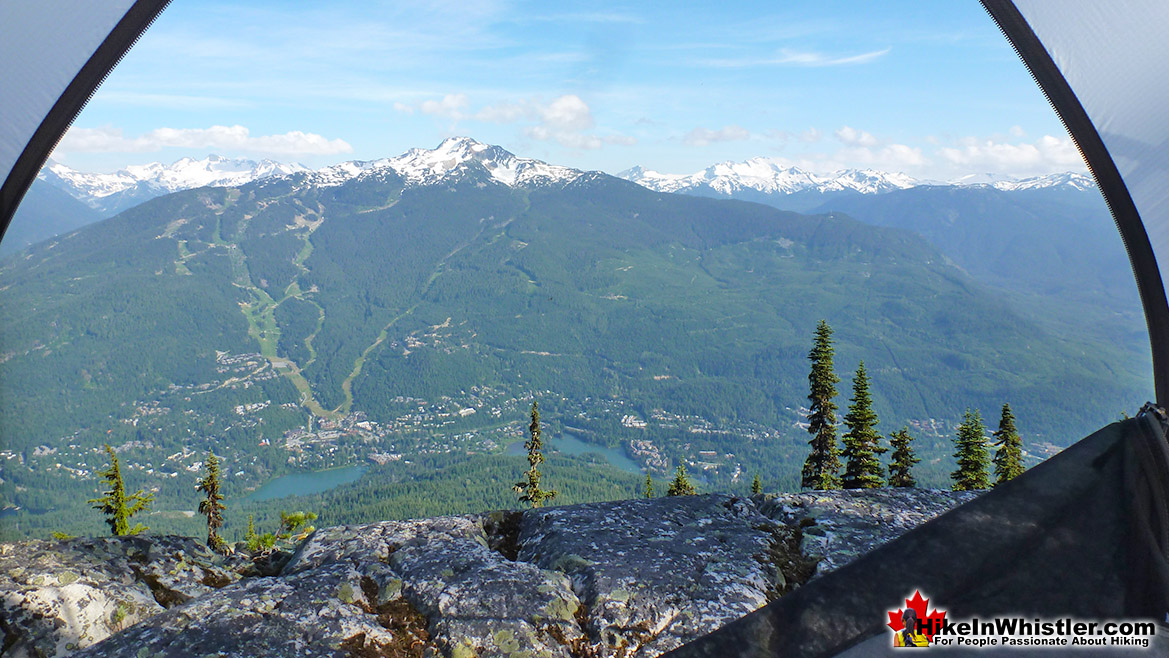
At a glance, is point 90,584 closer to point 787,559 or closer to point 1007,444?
point 787,559

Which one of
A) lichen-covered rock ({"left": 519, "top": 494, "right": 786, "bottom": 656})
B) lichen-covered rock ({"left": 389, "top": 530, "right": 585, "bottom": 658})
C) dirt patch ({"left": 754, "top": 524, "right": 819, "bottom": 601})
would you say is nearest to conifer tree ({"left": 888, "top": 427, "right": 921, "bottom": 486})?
lichen-covered rock ({"left": 519, "top": 494, "right": 786, "bottom": 656})

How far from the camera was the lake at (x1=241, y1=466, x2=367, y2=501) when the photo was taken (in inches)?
5615

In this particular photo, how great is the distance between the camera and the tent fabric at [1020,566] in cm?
233

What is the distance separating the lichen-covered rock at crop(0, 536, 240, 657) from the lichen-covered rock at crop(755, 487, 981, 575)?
3262mm

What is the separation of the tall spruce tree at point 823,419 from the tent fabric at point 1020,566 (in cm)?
2127

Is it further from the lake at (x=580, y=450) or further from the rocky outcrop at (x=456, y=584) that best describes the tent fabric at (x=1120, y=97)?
the lake at (x=580, y=450)

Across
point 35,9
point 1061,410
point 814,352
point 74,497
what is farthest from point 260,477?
point 1061,410

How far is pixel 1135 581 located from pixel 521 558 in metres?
2.68

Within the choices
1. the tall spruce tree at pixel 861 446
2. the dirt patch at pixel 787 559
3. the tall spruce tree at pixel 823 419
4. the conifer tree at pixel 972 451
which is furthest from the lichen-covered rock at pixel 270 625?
the conifer tree at pixel 972 451

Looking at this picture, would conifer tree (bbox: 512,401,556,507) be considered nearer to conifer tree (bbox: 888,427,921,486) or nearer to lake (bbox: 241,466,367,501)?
conifer tree (bbox: 888,427,921,486)

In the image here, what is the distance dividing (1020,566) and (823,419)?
73.1ft

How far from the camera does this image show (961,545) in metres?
2.51

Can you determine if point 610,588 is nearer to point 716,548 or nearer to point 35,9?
point 716,548

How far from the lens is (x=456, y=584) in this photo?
3115mm
